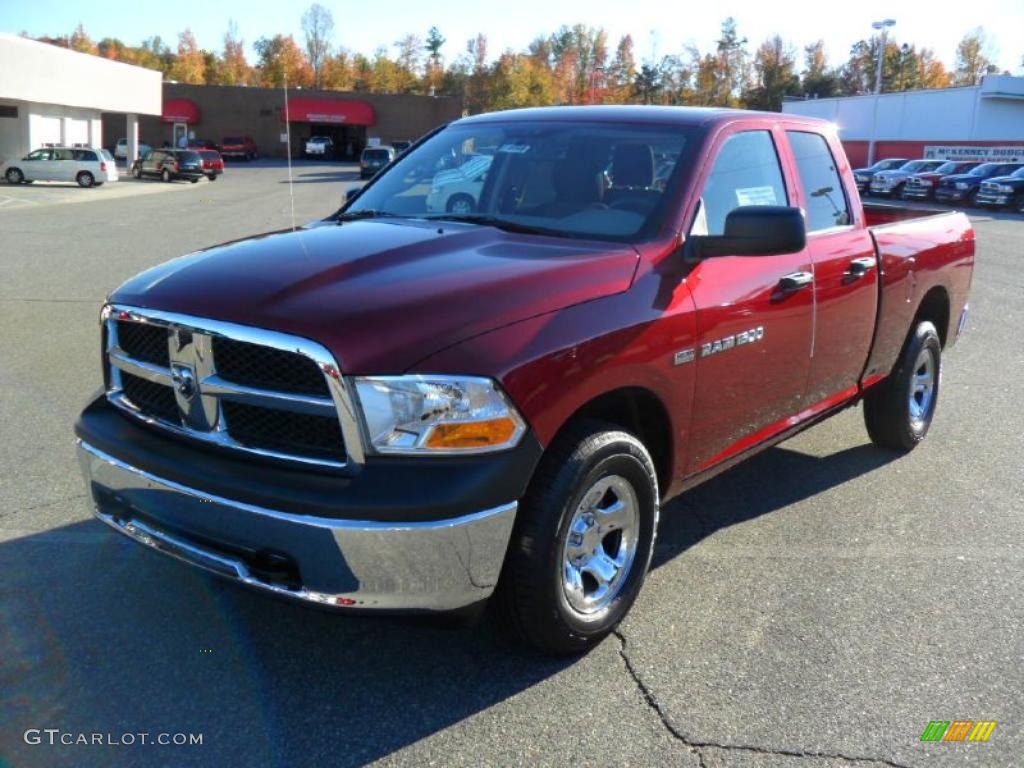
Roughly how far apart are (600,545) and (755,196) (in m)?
1.86

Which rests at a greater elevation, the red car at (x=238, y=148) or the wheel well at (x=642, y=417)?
the red car at (x=238, y=148)

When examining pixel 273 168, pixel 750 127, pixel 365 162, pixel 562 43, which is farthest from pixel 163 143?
pixel 750 127

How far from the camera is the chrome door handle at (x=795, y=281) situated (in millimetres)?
4170

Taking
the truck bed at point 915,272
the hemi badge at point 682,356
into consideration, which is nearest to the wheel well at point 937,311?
the truck bed at point 915,272

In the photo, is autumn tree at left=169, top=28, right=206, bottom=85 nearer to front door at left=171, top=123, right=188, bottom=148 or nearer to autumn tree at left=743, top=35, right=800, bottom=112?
front door at left=171, top=123, right=188, bottom=148

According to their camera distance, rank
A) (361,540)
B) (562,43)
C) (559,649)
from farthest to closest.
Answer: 1. (562,43)
2. (559,649)
3. (361,540)

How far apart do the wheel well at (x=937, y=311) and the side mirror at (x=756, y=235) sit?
255 cm

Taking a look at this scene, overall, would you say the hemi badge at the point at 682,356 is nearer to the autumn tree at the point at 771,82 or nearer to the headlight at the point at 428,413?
the headlight at the point at 428,413

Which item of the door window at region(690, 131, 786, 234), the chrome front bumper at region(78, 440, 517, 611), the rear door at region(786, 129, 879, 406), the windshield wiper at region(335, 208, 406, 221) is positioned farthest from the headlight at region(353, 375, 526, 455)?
the rear door at region(786, 129, 879, 406)

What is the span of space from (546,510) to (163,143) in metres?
82.0

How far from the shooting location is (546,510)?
3.03 m

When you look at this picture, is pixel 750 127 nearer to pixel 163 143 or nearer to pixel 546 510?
pixel 546 510

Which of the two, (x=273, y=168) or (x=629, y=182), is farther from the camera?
(x=273, y=168)
